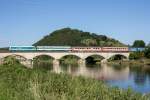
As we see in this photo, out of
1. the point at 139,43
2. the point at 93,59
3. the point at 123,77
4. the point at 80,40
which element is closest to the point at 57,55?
the point at 93,59

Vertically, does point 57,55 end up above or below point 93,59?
above

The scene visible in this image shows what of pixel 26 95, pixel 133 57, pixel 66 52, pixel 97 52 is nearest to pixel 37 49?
pixel 66 52

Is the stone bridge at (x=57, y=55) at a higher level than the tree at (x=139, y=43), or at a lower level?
lower

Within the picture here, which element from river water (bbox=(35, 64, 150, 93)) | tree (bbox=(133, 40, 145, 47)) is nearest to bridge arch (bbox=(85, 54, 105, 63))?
tree (bbox=(133, 40, 145, 47))

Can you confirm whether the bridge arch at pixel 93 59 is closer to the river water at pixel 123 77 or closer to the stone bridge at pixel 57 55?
the stone bridge at pixel 57 55

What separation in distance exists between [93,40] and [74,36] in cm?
→ 2495

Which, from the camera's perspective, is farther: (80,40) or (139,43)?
(80,40)

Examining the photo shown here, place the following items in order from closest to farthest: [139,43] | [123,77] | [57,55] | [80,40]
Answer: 1. [123,77]
2. [57,55]
3. [139,43]
4. [80,40]

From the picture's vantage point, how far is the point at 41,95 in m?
15.4

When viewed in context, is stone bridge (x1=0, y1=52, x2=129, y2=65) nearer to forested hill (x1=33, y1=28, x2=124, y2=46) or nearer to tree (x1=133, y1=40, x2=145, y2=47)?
tree (x1=133, y1=40, x2=145, y2=47)

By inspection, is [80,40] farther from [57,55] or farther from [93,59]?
[57,55]

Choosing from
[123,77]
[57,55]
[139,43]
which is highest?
[139,43]

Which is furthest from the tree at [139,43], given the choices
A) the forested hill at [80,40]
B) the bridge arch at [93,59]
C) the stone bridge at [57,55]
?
the stone bridge at [57,55]

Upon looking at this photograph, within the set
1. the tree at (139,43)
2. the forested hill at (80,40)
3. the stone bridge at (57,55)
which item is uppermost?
the forested hill at (80,40)
